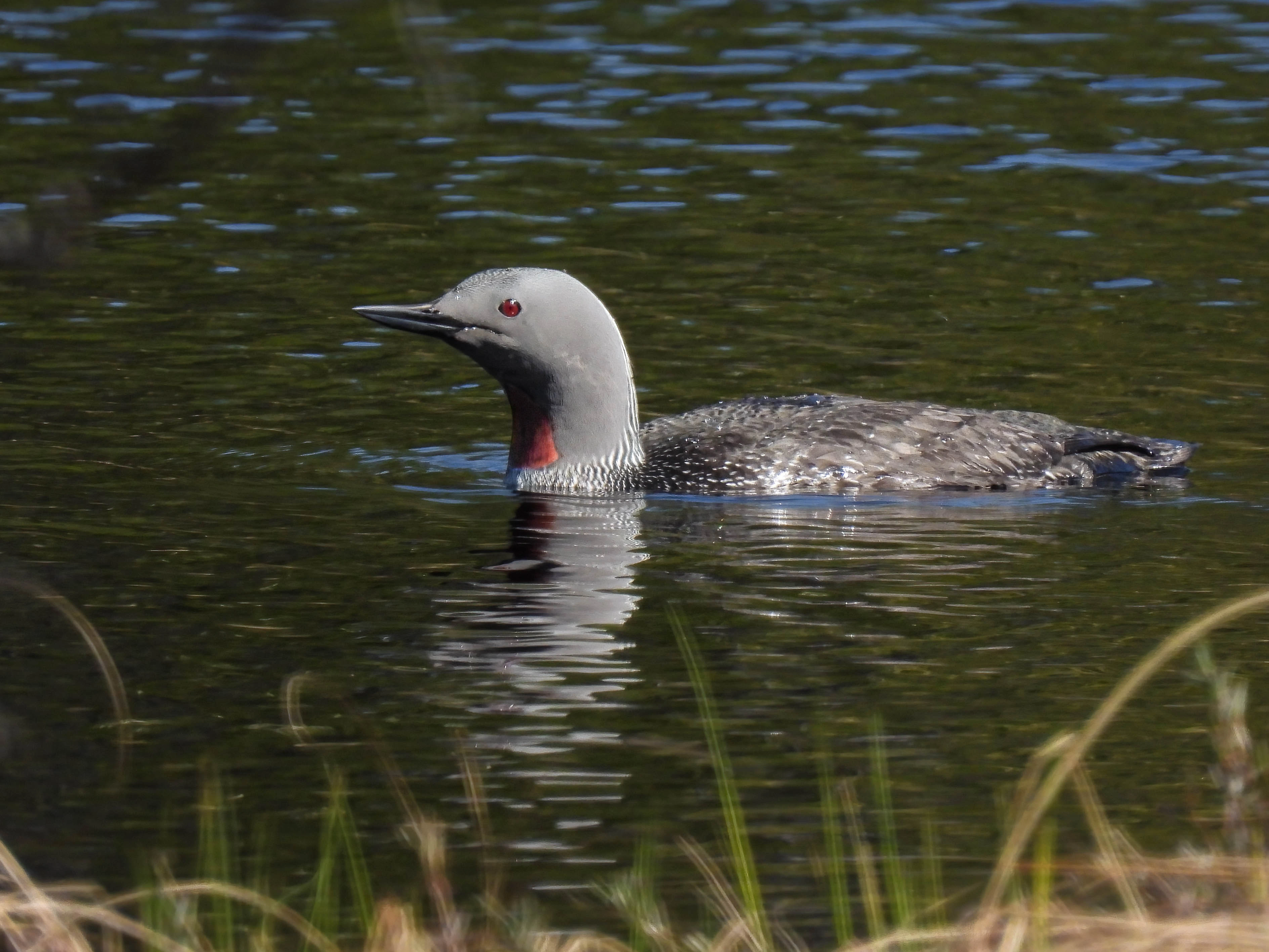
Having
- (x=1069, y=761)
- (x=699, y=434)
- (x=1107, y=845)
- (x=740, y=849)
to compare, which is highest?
(x=1069, y=761)

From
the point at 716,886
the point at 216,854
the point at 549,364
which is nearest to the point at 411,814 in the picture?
the point at 216,854

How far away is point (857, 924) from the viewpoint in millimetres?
4473

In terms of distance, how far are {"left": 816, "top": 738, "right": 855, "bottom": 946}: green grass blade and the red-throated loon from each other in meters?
3.54

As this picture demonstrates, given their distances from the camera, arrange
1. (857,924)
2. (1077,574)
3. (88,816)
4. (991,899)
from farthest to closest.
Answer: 1. (1077,574)
2. (88,816)
3. (857,924)
4. (991,899)

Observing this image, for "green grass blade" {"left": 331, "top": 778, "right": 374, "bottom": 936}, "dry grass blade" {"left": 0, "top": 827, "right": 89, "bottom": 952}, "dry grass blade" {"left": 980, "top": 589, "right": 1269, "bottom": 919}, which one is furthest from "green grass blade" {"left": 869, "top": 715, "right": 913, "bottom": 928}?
"dry grass blade" {"left": 0, "top": 827, "right": 89, "bottom": 952}

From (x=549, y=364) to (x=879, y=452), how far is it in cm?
136

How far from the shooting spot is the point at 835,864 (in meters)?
3.98

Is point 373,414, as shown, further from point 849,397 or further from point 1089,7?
point 1089,7

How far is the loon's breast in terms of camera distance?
28.8 feet

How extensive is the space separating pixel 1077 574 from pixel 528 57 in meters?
9.88

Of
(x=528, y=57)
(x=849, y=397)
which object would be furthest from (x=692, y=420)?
(x=528, y=57)

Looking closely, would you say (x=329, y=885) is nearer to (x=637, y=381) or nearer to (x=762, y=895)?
(x=762, y=895)

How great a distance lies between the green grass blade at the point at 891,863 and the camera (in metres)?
3.95

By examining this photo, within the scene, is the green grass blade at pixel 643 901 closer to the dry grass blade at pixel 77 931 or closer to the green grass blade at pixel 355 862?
the green grass blade at pixel 355 862
